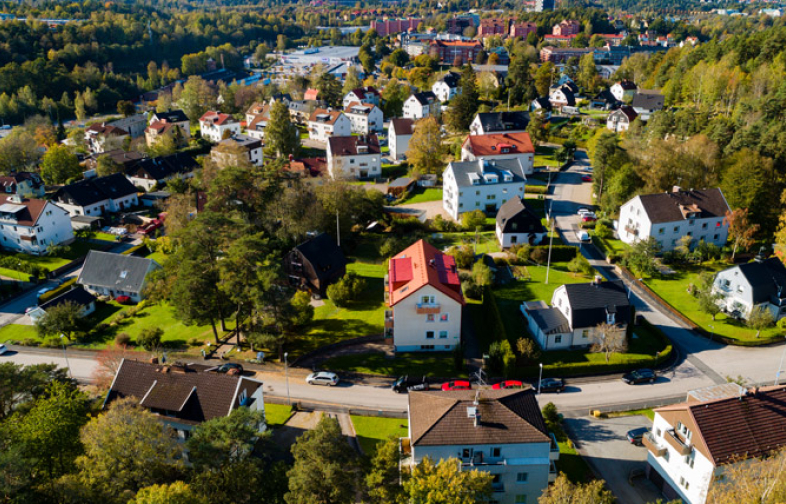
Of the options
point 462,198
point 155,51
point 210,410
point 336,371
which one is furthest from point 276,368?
point 155,51

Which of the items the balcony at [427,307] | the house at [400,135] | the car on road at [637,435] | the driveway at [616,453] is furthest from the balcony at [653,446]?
the house at [400,135]

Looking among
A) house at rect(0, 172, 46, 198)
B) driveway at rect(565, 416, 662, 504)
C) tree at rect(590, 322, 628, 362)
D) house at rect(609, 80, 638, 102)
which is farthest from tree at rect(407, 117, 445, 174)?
house at rect(609, 80, 638, 102)

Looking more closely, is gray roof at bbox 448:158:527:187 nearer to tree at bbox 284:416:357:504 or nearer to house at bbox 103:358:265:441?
house at bbox 103:358:265:441

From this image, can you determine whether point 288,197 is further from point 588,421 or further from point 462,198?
point 588,421

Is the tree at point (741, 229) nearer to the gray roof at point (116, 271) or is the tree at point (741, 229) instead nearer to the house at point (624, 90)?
the gray roof at point (116, 271)

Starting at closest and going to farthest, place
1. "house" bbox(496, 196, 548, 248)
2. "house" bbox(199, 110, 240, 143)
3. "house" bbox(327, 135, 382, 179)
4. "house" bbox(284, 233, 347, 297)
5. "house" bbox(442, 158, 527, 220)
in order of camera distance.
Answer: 1. "house" bbox(284, 233, 347, 297)
2. "house" bbox(496, 196, 548, 248)
3. "house" bbox(442, 158, 527, 220)
4. "house" bbox(327, 135, 382, 179)
5. "house" bbox(199, 110, 240, 143)

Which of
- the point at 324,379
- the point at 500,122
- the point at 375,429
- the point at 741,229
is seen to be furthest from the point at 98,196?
the point at 741,229

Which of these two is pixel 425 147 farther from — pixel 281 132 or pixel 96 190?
pixel 96 190
